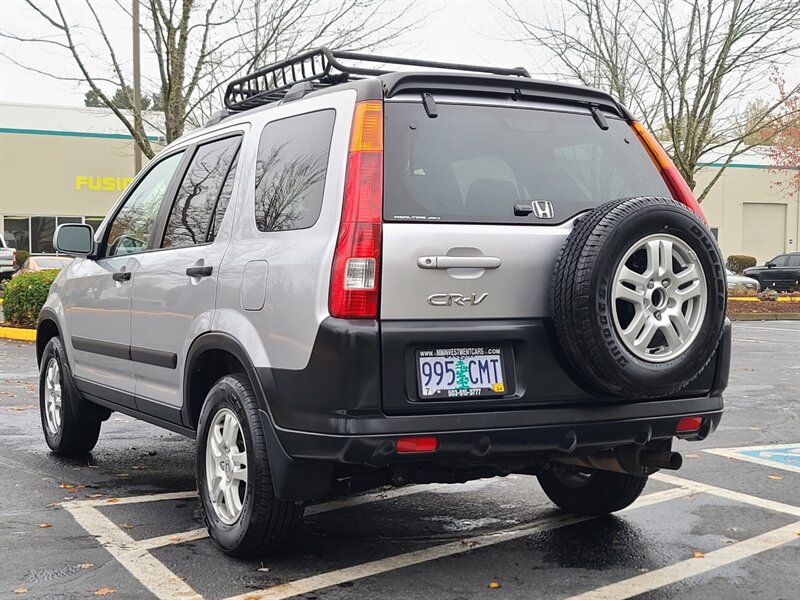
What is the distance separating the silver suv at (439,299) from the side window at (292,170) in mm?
13

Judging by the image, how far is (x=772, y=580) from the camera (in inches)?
165

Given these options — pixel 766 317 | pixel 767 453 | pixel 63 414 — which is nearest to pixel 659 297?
pixel 767 453

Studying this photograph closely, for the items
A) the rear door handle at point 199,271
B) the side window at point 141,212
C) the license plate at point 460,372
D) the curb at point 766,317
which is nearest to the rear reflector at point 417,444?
the license plate at point 460,372

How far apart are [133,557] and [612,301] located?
2357mm

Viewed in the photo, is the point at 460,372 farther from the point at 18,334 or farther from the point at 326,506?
the point at 18,334

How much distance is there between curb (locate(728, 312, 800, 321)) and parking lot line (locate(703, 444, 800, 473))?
15659 millimetres

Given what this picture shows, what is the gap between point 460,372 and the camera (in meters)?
3.87

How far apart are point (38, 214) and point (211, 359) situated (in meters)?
33.6

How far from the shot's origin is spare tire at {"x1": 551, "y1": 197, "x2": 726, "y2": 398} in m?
3.83

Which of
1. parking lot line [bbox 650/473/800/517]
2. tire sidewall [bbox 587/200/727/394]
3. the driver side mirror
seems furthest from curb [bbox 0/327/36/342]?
tire sidewall [bbox 587/200/727/394]

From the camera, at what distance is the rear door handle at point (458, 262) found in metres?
3.84

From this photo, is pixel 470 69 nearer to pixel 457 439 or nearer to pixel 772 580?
pixel 457 439

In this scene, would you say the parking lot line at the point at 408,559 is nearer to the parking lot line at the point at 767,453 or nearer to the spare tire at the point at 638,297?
the spare tire at the point at 638,297

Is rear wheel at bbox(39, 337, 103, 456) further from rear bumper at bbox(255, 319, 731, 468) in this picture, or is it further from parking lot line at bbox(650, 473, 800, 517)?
parking lot line at bbox(650, 473, 800, 517)
